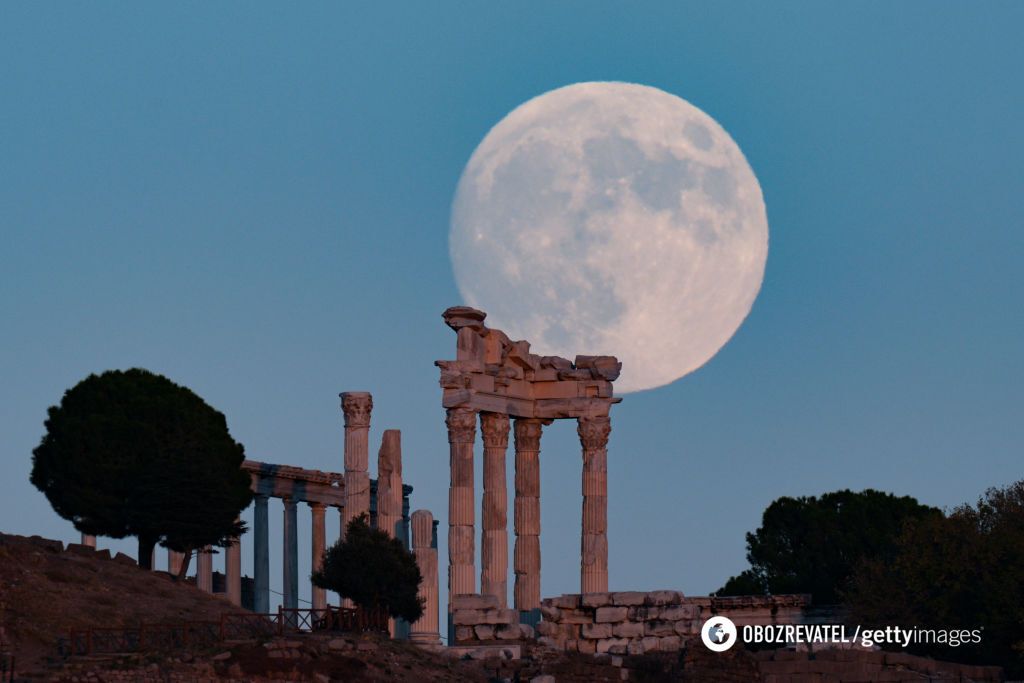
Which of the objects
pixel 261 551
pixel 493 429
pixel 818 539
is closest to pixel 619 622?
pixel 493 429

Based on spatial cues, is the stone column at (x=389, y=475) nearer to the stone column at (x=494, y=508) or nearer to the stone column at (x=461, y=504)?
the stone column at (x=461, y=504)

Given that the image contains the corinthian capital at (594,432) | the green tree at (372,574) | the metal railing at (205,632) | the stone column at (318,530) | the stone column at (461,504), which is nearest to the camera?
the metal railing at (205,632)

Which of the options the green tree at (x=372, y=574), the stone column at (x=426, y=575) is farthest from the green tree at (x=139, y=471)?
the green tree at (x=372, y=574)

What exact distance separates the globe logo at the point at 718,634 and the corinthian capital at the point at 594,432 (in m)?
14.4

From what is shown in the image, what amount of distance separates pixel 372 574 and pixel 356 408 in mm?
11793

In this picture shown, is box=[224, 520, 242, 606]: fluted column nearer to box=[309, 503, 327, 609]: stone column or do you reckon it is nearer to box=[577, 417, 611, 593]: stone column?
box=[309, 503, 327, 609]: stone column

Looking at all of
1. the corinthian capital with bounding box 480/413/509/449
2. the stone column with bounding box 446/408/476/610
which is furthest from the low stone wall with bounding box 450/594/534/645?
the corinthian capital with bounding box 480/413/509/449

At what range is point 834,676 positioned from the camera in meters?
53.8

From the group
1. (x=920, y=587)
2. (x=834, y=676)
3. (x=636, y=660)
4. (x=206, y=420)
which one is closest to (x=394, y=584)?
(x=636, y=660)

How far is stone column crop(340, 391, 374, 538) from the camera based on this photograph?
69688mm

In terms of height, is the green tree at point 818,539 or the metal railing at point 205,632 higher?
the green tree at point 818,539

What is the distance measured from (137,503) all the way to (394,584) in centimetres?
2043

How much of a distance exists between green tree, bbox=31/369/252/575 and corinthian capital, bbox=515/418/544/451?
511 inches

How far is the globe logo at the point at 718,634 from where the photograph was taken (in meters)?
54.6
